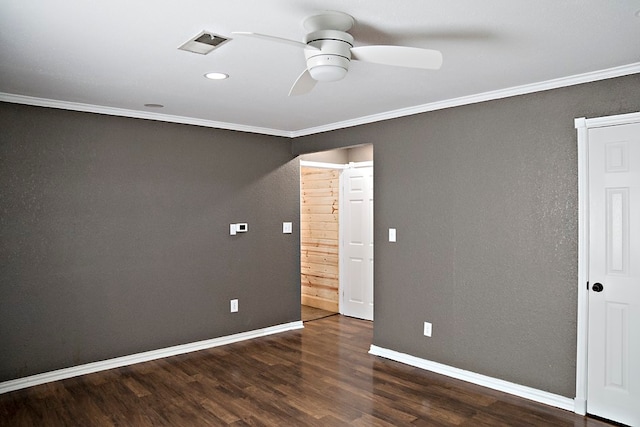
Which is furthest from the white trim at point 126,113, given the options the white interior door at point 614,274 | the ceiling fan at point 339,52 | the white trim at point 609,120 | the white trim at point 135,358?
the white interior door at point 614,274

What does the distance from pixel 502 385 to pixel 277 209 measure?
303 centimetres

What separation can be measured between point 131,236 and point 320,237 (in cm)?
292

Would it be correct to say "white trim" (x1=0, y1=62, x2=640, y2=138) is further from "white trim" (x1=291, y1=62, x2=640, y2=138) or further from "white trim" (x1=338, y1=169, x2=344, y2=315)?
"white trim" (x1=338, y1=169, x2=344, y2=315)

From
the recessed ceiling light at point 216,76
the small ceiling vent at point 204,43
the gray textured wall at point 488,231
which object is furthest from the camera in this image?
the gray textured wall at point 488,231

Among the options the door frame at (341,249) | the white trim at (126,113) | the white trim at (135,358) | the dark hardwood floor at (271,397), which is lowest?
the dark hardwood floor at (271,397)

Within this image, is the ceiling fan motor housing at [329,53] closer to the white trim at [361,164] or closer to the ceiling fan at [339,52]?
the ceiling fan at [339,52]

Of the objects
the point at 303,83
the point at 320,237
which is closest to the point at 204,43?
the point at 303,83

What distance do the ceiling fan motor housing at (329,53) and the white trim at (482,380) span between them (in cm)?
282

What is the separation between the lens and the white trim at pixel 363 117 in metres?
3.25

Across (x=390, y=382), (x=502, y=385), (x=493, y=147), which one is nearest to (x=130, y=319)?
(x=390, y=382)

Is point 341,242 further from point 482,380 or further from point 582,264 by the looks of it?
point 582,264

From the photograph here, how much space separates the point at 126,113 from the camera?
4.39 meters

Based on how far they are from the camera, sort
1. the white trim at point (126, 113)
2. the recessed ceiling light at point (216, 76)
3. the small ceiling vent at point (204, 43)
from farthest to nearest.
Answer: the white trim at point (126, 113) → the recessed ceiling light at point (216, 76) → the small ceiling vent at point (204, 43)

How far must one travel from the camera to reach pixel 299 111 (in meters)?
4.43
